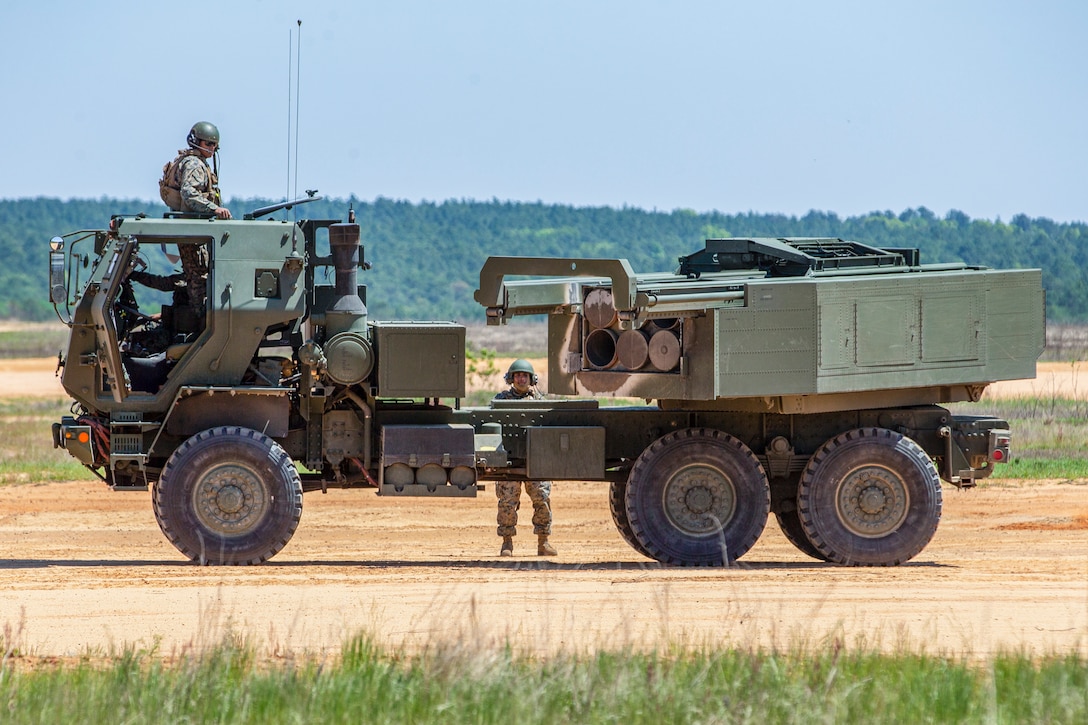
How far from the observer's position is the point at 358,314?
11.8 meters

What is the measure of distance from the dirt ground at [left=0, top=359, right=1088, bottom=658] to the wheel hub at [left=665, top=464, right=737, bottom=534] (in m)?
0.47

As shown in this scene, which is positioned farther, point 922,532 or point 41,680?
point 922,532

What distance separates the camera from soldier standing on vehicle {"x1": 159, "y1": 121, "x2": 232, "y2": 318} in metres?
11.8

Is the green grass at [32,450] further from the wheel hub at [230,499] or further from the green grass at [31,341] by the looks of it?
the green grass at [31,341]

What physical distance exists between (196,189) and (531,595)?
4359 mm

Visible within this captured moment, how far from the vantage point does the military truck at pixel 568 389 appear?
37.6ft

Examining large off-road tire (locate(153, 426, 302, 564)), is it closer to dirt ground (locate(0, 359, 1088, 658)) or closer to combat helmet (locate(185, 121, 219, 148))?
dirt ground (locate(0, 359, 1088, 658))

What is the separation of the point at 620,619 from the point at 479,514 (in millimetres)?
7718

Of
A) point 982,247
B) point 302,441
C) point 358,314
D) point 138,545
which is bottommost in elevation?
point 138,545

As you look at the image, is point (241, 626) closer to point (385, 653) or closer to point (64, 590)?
point (385, 653)

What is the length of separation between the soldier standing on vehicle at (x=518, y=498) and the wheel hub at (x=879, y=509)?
262 centimetres

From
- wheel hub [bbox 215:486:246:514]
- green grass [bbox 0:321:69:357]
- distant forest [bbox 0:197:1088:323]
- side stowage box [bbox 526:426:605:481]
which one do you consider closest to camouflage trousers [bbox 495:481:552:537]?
side stowage box [bbox 526:426:605:481]

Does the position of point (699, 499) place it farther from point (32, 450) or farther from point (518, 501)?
point (32, 450)

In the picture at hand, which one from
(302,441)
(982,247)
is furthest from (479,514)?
(982,247)
